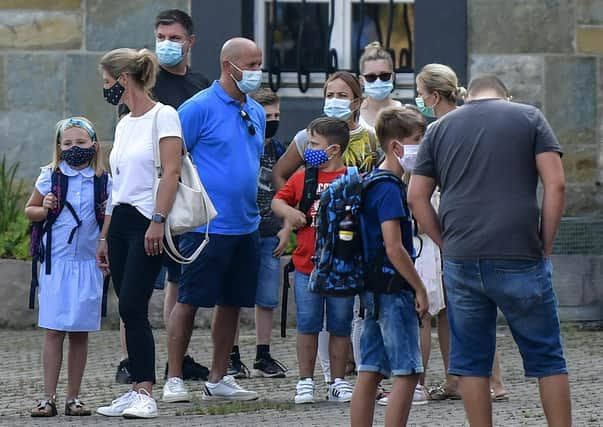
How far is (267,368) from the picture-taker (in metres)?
9.19

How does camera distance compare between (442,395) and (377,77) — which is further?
(377,77)

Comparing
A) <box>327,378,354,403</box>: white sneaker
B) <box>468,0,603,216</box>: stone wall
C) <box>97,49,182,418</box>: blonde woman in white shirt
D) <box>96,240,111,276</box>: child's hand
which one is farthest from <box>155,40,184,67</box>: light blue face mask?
<box>468,0,603,216</box>: stone wall

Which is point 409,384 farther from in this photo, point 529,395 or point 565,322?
point 565,322

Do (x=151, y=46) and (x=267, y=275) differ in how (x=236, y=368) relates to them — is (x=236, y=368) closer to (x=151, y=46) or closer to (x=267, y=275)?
(x=267, y=275)

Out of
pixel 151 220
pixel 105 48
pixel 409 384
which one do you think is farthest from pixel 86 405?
pixel 105 48

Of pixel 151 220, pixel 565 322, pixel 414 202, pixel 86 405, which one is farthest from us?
pixel 565 322

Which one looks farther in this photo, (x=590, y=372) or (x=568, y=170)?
(x=568, y=170)

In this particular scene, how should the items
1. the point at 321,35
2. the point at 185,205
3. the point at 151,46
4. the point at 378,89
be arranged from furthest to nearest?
Answer: the point at 321,35
the point at 151,46
the point at 378,89
the point at 185,205

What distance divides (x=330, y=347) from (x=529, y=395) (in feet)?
3.47

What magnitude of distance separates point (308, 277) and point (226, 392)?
2.39 ft

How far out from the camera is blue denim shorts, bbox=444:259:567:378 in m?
6.32

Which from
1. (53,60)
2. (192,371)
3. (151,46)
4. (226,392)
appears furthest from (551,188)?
(53,60)

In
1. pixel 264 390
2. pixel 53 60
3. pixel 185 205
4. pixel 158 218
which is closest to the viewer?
pixel 158 218

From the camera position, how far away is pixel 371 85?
8.89 m
